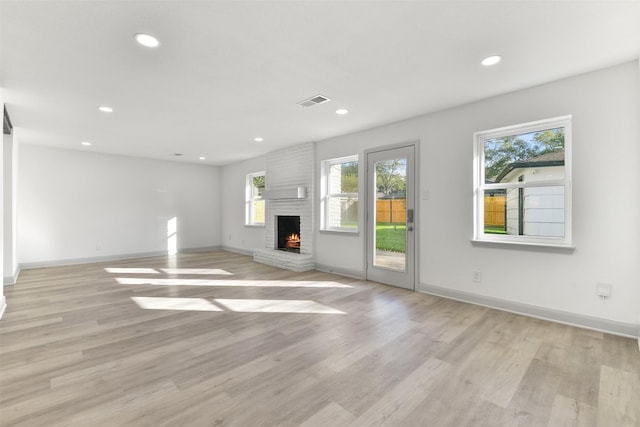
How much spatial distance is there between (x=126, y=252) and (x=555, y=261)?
26.8 feet

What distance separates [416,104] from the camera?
3697mm

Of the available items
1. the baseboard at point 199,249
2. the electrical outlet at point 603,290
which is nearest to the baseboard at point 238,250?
the baseboard at point 199,249

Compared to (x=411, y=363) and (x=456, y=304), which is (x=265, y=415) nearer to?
(x=411, y=363)

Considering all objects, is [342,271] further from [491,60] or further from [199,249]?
[199,249]

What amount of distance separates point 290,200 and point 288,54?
396 cm

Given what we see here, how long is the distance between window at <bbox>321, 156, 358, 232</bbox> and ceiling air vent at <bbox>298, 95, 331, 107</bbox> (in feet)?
5.44

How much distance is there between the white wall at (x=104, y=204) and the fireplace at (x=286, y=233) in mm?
2910

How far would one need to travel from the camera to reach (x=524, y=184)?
3314 mm

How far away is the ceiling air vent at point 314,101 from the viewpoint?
11.5ft

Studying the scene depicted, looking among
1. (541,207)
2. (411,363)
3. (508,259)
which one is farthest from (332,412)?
(541,207)

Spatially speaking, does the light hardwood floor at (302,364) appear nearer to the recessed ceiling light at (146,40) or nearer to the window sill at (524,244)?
the window sill at (524,244)

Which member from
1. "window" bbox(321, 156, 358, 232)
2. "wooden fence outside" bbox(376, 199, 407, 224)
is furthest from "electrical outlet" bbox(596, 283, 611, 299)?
"window" bbox(321, 156, 358, 232)

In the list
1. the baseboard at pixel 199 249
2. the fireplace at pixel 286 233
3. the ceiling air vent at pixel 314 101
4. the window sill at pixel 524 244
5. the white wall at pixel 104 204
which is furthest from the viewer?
the baseboard at pixel 199 249

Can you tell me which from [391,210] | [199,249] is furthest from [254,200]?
[391,210]
